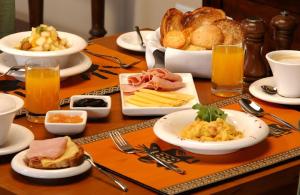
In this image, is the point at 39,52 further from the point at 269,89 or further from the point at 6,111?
the point at 269,89

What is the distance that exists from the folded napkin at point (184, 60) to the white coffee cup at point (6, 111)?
2.24ft

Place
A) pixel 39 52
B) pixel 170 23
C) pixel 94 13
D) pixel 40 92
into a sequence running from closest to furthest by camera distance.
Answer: pixel 40 92 → pixel 39 52 → pixel 170 23 → pixel 94 13

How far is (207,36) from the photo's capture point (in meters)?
2.40

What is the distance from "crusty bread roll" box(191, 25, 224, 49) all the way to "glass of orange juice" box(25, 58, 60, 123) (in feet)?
1.70

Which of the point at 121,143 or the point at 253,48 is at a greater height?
the point at 253,48

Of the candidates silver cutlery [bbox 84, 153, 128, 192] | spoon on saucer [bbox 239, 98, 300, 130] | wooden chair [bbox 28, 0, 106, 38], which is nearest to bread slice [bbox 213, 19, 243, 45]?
spoon on saucer [bbox 239, 98, 300, 130]

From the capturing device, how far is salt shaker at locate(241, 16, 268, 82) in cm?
231

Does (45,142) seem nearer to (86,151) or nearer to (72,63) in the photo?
(86,151)

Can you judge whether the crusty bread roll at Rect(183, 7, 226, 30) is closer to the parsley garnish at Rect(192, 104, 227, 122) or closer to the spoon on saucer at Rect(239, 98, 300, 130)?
the spoon on saucer at Rect(239, 98, 300, 130)

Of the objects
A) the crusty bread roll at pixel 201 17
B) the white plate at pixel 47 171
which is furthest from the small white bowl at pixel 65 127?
the crusty bread roll at pixel 201 17

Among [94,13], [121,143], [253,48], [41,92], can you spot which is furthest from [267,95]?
[94,13]

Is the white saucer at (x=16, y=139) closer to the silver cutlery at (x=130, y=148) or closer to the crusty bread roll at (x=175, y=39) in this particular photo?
the silver cutlery at (x=130, y=148)

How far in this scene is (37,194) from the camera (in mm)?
1624

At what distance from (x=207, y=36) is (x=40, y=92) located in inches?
23.7
